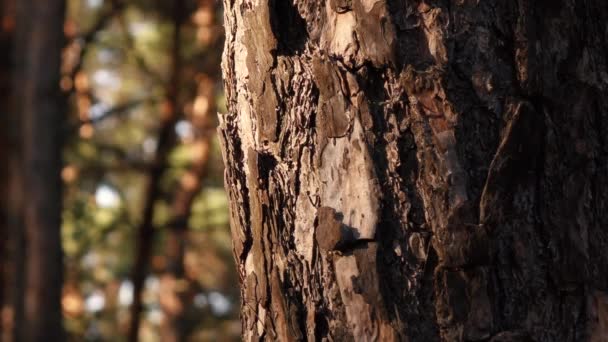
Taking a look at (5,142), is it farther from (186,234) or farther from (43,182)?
(43,182)

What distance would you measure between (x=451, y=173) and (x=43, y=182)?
5935 millimetres

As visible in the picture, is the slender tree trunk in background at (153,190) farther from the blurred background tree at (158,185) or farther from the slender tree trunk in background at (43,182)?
the slender tree trunk in background at (43,182)

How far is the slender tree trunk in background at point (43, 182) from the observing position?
6.87 meters

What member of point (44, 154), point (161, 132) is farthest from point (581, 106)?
Answer: point (161, 132)

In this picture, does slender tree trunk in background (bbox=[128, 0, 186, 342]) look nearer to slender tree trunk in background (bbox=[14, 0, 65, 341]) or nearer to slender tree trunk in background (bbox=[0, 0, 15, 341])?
slender tree trunk in background (bbox=[0, 0, 15, 341])

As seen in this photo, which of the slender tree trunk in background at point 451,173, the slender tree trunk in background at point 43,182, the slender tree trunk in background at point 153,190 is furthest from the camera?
the slender tree trunk in background at point 153,190

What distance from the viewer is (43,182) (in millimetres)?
6883

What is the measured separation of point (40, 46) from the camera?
23.3ft

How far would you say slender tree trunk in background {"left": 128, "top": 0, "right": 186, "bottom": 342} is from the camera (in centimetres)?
1062

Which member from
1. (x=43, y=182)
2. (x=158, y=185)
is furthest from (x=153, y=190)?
(x=43, y=182)

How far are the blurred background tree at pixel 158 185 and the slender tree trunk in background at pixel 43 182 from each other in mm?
2118

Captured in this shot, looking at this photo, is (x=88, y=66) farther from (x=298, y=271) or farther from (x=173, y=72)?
(x=298, y=271)

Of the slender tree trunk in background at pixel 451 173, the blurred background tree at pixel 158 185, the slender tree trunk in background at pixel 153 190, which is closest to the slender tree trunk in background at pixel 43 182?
the blurred background tree at pixel 158 185

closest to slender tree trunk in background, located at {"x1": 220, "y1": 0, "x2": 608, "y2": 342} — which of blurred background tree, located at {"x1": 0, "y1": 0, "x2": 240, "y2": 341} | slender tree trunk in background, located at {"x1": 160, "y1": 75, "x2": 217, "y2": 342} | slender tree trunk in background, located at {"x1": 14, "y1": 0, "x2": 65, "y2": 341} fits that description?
slender tree trunk in background, located at {"x1": 14, "y1": 0, "x2": 65, "y2": 341}
